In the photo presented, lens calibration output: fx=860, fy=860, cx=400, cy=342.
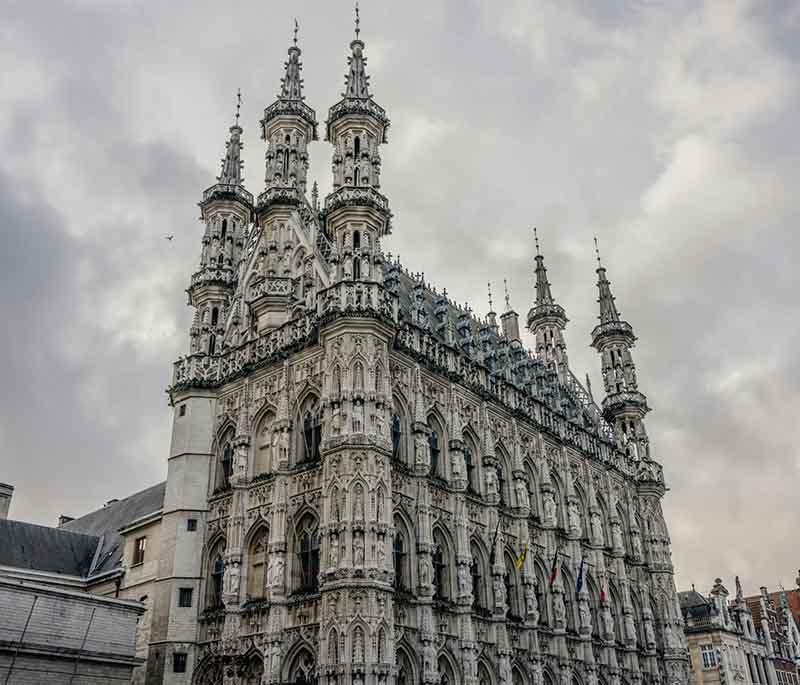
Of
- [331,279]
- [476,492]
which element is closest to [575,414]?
[476,492]

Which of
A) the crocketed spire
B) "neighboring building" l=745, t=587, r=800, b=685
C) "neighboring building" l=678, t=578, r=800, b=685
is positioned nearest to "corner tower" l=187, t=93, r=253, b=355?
the crocketed spire

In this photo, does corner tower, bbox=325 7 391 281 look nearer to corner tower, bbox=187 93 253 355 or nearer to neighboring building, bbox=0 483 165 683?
corner tower, bbox=187 93 253 355

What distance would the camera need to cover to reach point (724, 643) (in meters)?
67.4

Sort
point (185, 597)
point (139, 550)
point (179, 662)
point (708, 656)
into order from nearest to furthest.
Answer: point (179, 662), point (185, 597), point (139, 550), point (708, 656)

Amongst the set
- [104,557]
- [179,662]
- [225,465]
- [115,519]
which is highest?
[115,519]

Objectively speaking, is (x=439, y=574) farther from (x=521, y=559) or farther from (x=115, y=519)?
(x=115, y=519)

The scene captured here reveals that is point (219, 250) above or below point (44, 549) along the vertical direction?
above

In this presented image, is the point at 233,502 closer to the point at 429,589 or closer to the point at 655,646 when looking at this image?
Answer: the point at 429,589

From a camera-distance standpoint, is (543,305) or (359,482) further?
(543,305)

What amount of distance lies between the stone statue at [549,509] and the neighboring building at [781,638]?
44958mm

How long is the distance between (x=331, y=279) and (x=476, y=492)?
11407 millimetres

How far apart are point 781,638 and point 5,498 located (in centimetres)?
6892

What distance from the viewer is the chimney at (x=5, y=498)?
48.1 meters

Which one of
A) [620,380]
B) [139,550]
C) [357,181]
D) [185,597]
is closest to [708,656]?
[620,380]
